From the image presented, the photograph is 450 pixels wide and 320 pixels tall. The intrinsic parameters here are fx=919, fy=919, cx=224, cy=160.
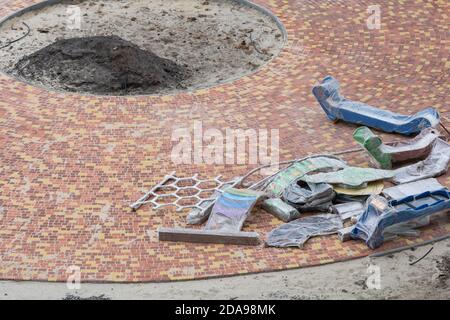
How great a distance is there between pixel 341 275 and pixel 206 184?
2.92 metres

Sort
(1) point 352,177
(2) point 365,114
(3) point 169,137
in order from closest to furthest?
(1) point 352,177
(3) point 169,137
(2) point 365,114

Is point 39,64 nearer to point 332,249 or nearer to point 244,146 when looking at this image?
point 244,146

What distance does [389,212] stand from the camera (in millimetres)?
12430

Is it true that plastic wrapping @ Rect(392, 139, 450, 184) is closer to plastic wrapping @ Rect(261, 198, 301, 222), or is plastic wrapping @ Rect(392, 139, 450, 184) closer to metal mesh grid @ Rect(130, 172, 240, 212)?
plastic wrapping @ Rect(261, 198, 301, 222)

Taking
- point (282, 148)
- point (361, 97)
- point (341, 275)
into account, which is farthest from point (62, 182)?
point (361, 97)

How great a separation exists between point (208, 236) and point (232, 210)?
60 cm

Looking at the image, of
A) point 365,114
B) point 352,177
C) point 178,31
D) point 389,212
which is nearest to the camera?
point 389,212

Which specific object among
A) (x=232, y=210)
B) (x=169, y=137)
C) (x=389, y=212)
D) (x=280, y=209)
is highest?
(x=389, y=212)

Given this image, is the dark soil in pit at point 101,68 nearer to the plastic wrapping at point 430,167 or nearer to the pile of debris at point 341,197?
the pile of debris at point 341,197

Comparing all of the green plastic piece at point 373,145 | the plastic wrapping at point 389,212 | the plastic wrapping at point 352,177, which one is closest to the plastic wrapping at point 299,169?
the plastic wrapping at point 352,177

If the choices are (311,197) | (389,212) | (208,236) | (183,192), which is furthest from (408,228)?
(183,192)

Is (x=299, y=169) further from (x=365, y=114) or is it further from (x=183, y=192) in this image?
(x=365, y=114)

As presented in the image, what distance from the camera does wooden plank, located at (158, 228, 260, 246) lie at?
12.8 m

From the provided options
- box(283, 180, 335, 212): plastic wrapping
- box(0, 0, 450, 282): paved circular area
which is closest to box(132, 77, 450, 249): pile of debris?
box(283, 180, 335, 212): plastic wrapping
